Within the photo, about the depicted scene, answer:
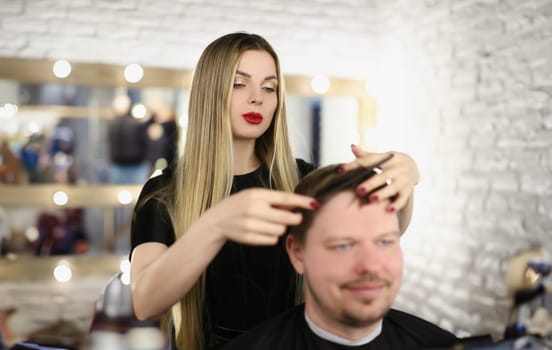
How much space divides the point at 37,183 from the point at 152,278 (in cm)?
239

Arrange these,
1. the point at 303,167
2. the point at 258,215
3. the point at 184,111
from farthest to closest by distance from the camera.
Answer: the point at 184,111, the point at 303,167, the point at 258,215

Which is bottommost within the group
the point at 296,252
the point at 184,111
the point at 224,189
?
the point at 296,252

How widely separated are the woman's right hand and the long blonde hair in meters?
0.36

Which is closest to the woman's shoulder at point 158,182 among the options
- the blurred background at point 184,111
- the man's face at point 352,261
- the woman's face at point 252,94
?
the woman's face at point 252,94

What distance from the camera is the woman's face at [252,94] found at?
1.21m

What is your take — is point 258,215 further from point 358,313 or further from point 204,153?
point 204,153

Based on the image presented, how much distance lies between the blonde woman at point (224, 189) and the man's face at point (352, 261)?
6cm

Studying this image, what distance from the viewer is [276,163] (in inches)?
53.2

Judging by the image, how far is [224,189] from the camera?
1.24m

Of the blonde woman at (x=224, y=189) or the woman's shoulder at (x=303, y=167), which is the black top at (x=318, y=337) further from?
the woman's shoulder at (x=303, y=167)

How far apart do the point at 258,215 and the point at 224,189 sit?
420 millimetres

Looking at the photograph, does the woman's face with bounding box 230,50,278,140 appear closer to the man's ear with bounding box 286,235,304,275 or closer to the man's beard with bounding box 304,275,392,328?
the man's ear with bounding box 286,235,304,275

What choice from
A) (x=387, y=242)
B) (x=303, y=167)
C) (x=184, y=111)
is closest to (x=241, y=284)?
(x=303, y=167)

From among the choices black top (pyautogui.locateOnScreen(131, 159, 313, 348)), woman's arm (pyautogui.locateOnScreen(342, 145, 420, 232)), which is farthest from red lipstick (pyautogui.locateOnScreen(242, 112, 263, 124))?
woman's arm (pyautogui.locateOnScreen(342, 145, 420, 232))
